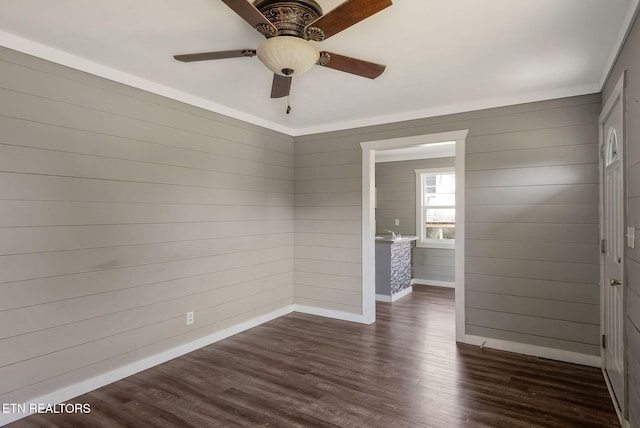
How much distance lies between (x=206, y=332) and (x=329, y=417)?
1.83 meters

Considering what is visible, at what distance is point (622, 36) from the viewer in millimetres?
2250

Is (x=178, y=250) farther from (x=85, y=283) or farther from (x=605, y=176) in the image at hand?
(x=605, y=176)

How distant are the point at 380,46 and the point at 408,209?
4801mm

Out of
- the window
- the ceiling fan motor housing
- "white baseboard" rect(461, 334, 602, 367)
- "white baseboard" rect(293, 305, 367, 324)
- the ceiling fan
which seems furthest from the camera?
the window

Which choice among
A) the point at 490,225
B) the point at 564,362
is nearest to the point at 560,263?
the point at 490,225

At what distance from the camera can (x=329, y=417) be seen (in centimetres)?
240

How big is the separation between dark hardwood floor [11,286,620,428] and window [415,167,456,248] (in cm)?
312

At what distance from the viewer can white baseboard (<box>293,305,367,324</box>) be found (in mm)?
4463

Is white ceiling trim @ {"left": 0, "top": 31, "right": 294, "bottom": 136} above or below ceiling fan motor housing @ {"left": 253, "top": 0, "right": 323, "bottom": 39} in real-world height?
above

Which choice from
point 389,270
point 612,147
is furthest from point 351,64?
point 389,270

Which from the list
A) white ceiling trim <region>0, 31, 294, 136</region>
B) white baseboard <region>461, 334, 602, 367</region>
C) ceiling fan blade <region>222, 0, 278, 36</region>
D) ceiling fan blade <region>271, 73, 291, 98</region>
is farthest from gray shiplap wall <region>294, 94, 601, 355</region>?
ceiling fan blade <region>222, 0, 278, 36</region>
